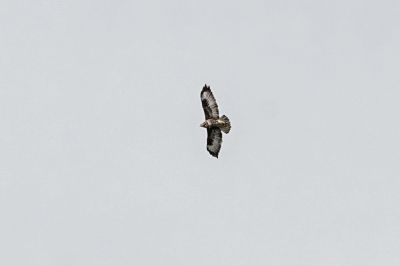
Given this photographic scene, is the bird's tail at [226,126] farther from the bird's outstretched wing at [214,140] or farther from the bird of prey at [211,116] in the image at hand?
the bird's outstretched wing at [214,140]

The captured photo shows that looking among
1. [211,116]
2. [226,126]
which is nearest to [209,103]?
[211,116]

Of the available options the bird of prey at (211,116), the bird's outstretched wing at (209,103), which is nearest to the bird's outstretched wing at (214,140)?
the bird of prey at (211,116)

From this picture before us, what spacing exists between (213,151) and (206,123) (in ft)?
10.00

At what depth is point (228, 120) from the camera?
96.6 metres

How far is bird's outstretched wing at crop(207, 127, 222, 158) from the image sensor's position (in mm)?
97250

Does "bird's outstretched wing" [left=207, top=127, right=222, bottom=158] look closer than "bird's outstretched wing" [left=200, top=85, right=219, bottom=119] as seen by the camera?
No

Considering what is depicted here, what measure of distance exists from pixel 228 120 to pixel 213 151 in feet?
11.2

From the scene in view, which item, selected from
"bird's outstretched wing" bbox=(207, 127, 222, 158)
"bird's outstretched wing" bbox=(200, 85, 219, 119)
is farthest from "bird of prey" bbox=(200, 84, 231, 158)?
"bird's outstretched wing" bbox=(207, 127, 222, 158)

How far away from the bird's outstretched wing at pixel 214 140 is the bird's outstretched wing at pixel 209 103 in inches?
51.2

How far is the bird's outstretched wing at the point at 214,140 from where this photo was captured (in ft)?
319

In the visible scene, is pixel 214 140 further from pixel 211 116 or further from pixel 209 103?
pixel 209 103

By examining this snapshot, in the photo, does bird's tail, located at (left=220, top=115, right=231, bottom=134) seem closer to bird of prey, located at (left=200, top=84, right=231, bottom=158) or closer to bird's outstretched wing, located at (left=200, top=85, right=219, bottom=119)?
bird of prey, located at (left=200, top=84, right=231, bottom=158)

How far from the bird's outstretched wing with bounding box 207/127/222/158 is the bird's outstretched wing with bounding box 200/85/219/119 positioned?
1299 millimetres

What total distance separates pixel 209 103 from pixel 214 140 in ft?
11.3
